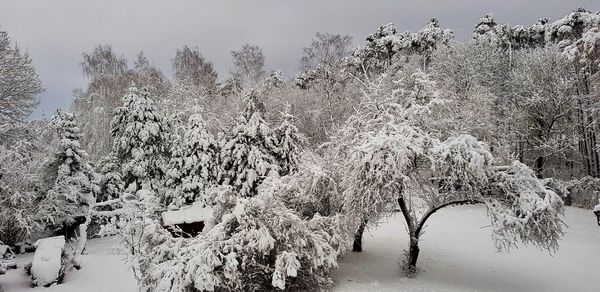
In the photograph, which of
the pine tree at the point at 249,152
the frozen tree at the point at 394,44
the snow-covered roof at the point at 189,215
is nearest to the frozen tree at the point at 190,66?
the frozen tree at the point at 394,44

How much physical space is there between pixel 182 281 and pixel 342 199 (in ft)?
19.3

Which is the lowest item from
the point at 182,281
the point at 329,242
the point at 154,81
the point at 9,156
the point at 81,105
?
the point at 182,281

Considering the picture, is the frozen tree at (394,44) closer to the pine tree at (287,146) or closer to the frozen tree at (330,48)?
the frozen tree at (330,48)

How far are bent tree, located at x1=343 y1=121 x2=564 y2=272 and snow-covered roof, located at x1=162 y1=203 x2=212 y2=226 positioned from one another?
874 cm

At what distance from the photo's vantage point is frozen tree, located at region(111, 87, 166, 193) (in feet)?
88.5

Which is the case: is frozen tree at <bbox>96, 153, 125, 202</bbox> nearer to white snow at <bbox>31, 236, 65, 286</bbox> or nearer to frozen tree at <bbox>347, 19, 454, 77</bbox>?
white snow at <bbox>31, 236, 65, 286</bbox>

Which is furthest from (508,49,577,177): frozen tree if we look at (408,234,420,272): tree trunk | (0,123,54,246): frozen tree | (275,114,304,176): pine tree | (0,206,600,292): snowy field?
(0,123,54,246): frozen tree

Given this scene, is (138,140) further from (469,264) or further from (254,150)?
(469,264)

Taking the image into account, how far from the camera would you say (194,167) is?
24.8 meters

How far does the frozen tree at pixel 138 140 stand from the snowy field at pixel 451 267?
22.2 feet

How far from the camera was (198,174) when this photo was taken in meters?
25.0

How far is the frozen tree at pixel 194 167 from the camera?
971 inches

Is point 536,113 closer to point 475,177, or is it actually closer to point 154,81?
point 475,177

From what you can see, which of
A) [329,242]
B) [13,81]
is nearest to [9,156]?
[13,81]
